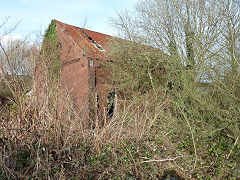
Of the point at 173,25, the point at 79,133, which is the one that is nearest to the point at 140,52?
the point at 173,25

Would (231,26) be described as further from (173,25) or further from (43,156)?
(43,156)

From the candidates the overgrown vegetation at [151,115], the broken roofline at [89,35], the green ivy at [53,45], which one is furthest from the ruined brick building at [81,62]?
the overgrown vegetation at [151,115]

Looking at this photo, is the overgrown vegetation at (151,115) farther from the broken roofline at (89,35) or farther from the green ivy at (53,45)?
the green ivy at (53,45)

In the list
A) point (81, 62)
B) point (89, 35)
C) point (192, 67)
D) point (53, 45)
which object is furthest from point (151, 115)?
point (89, 35)

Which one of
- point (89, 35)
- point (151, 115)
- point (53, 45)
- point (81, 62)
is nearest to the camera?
point (151, 115)

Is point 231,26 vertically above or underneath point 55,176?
above

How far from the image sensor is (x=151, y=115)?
5590 millimetres

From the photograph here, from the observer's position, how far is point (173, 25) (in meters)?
9.20

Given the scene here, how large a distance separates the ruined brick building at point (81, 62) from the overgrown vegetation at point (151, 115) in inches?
57.4

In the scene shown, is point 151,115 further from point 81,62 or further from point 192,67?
point 81,62

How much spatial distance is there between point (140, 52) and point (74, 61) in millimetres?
5376

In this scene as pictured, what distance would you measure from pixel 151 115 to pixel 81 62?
330 inches

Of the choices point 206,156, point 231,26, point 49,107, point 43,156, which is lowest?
point 206,156

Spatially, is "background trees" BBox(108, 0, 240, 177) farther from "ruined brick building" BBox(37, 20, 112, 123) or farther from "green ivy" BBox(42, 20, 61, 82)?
"green ivy" BBox(42, 20, 61, 82)
